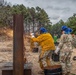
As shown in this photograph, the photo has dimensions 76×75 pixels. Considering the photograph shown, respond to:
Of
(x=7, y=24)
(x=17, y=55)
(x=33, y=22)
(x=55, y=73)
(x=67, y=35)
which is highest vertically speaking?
(x=33, y=22)

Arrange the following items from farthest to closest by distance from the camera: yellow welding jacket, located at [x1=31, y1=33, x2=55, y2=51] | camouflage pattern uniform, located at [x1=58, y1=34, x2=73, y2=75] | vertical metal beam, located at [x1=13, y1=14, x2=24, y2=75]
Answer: yellow welding jacket, located at [x1=31, y1=33, x2=55, y2=51] → camouflage pattern uniform, located at [x1=58, y1=34, x2=73, y2=75] → vertical metal beam, located at [x1=13, y1=14, x2=24, y2=75]

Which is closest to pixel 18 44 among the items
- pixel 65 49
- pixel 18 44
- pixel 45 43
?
pixel 18 44

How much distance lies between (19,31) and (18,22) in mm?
267

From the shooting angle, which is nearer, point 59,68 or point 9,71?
point 9,71

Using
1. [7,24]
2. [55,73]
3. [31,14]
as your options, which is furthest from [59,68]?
[31,14]

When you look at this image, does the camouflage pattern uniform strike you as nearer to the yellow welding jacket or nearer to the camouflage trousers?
the camouflage trousers

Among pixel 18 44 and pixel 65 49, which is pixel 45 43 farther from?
pixel 18 44

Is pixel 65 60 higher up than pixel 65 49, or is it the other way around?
pixel 65 49

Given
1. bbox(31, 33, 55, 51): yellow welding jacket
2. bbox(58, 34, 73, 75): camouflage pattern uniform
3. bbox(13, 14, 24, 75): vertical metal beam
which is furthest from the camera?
bbox(31, 33, 55, 51): yellow welding jacket

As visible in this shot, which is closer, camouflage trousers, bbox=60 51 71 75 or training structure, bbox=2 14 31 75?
training structure, bbox=2 14 31 75

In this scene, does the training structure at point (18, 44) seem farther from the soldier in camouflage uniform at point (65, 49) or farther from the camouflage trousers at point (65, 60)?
the camouflage trousers at point (65, 60)

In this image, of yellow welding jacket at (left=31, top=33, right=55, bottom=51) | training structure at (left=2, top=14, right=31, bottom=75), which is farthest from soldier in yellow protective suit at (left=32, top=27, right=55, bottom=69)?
training structure at (left=2, top=14, right=31, bottom=75)

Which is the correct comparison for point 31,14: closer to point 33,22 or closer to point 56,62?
point 33,22

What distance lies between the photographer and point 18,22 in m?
8.10
